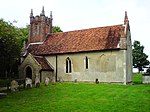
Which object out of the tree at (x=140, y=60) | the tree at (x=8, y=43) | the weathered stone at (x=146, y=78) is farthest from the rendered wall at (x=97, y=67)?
the tree at (x=140, y=60)

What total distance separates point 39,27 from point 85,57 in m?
12.6

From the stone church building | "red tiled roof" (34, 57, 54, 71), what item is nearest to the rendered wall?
the stone church building

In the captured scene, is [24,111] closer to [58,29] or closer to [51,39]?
[51,39]

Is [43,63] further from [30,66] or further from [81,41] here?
[81,41]

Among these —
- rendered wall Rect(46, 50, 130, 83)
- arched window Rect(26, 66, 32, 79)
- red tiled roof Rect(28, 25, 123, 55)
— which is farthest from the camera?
arched window Rect(26, 66, 32, 79)

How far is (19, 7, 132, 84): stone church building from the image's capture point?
118 ft

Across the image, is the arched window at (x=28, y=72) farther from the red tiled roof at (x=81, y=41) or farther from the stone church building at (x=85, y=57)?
the red tiled roof at (x=81, y=41)

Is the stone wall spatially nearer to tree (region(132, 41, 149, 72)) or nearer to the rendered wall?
the rendered wall

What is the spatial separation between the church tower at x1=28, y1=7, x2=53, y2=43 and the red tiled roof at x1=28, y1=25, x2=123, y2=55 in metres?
1.27

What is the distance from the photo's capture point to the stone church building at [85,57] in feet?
118

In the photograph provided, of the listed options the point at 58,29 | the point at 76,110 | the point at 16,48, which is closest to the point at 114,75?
the point at 16,48

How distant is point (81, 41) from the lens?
40.5 metres

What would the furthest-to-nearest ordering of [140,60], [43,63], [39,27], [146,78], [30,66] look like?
[140,60] → [39,27] → [43,63] → [30,66] → [146,78]

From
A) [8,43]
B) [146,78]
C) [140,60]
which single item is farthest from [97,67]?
[140,60]
